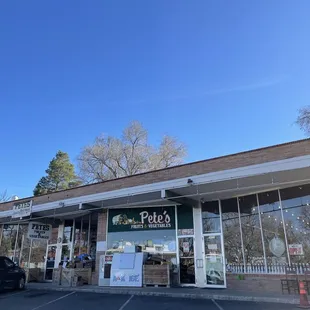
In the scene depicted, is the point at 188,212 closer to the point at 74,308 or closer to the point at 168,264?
the point at 168,264

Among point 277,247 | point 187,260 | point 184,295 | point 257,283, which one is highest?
point 277,247

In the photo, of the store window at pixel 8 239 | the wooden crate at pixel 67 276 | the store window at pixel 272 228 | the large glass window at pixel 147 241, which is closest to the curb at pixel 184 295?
the wooden crate at pixel 67 276

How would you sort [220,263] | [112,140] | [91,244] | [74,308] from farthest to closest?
[112,140] → [91,244] → [220,263] → [74,308]

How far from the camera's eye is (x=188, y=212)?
14906mm

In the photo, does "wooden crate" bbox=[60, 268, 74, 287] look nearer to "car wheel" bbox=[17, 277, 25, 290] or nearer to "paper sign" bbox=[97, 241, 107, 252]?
"paper sign" bbox=[97, 241, 107, 252]

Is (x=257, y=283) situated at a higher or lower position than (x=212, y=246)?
lower

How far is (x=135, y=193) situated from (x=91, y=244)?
6.85m

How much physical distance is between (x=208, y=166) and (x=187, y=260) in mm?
4709

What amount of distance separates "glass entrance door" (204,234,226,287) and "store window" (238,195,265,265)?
1.10 m

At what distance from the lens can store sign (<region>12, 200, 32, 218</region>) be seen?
1825 centimetres

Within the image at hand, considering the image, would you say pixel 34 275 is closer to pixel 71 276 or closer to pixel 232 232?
pixel 71 276

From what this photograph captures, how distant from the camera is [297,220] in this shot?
40.8ft

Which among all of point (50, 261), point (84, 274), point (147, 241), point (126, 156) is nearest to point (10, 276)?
point (84, 274)

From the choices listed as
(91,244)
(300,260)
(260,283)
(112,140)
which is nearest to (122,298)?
(260,283)
